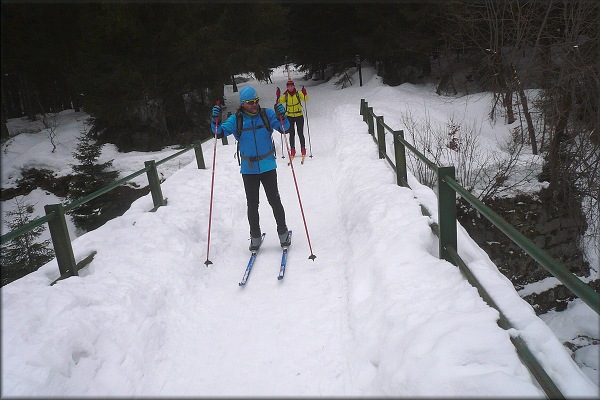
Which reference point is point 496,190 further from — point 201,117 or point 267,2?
point 267,2

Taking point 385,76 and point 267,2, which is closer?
point 267,2

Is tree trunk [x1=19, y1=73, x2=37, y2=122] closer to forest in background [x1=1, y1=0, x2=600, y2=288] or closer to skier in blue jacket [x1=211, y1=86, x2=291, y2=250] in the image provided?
forest in background [x1=1, y1=0, x2=600, y2=288]

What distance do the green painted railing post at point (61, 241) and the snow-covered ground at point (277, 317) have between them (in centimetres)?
23

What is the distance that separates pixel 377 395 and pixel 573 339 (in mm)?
8704

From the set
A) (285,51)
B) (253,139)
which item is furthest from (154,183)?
(285,51)

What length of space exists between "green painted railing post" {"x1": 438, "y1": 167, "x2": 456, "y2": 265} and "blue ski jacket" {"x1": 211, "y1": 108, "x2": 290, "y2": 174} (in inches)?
94.2

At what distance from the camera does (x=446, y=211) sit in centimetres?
376

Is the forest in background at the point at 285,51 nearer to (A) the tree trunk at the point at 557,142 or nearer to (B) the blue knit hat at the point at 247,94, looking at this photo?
(A) the tree trunk at the point at 557,142

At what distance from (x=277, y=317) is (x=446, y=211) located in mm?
1955

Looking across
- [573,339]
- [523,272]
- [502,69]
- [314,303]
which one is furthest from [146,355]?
[502,69]

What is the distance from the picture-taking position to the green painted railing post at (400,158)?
6.39 meters

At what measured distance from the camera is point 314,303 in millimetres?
4422

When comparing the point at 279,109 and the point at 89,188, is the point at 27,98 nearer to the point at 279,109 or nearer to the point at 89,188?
the point at 89,188

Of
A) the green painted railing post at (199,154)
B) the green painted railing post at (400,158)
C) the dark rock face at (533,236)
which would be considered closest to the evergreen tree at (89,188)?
the green painted railing post at (199,154)
